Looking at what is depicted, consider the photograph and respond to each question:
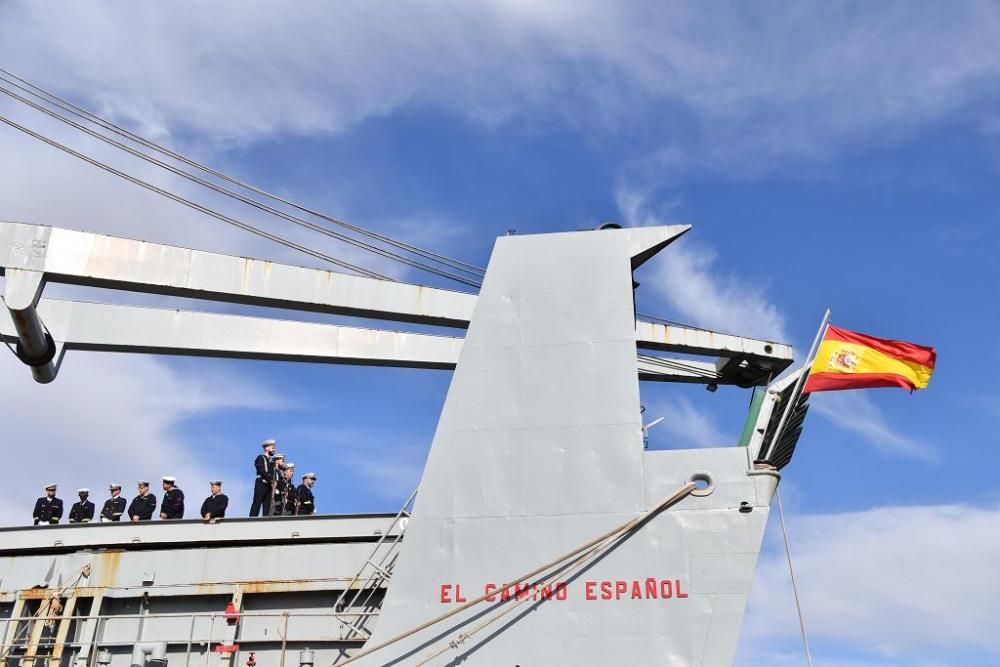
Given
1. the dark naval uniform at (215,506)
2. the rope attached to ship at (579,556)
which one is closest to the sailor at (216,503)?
the dark naval uniform at (215,506)

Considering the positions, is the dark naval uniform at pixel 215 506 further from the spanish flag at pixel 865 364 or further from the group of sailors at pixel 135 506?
the spanish flag at pixel 865 364

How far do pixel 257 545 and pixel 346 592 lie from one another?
5.79 ft

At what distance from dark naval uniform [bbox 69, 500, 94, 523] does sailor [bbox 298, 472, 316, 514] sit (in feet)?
12.9

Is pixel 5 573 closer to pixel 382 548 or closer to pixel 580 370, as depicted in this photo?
pixel 382 548

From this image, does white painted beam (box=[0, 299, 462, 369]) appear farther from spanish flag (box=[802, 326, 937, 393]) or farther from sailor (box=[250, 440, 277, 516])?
spanish flag (box=[802, 326, 937, 393])

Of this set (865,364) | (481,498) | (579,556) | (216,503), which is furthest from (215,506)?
(865,364)

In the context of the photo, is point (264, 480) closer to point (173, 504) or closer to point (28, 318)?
point (173, 504)

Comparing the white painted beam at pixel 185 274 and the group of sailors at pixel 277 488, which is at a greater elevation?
the white painted beam at pixel 185 274

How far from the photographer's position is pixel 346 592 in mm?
11000

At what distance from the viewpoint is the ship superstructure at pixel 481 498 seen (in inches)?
364

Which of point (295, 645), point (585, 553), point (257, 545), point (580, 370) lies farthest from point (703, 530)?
point (257, 545)

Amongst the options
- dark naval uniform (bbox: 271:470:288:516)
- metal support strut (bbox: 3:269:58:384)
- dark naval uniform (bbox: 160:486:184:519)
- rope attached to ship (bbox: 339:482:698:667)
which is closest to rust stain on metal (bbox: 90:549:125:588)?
dark naval uniform (bbox: 160:486:184:519)

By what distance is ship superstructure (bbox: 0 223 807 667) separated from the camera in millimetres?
9234

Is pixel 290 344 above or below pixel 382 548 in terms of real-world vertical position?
above
